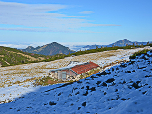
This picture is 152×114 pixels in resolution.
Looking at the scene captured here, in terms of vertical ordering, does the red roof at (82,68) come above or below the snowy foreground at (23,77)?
above

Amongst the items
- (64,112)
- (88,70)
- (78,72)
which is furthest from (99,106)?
(88,70)

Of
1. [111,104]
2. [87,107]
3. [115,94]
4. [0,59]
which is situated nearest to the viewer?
[111,104]

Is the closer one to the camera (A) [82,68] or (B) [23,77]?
(A) [82,68]

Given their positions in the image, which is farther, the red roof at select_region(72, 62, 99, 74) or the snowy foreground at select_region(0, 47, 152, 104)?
the red roof at select_region(72, 62, 99, 74)

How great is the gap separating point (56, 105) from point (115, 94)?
4705mm

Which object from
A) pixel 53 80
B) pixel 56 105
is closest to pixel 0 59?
pixel 53 80

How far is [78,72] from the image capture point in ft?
97.3

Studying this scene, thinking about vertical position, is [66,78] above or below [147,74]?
below

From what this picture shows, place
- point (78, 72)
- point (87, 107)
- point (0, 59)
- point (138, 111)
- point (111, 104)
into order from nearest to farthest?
point (138, 111), point (111, 104), point (87, 107), point (78, 72), point (0, 59)

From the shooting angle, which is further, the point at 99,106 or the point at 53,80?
the point at 53,80

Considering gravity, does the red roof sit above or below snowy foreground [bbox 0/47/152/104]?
above

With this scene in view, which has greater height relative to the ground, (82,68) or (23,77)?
(82,68)

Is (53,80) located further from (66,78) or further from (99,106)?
(99,106)

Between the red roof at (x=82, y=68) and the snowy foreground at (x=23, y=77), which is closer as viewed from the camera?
the snowy foreground at (x=23, y=77)
